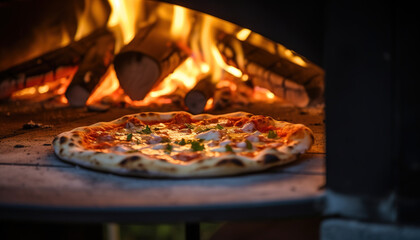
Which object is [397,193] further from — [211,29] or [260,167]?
[211,29]

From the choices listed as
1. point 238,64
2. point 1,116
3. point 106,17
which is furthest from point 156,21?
point 1,116

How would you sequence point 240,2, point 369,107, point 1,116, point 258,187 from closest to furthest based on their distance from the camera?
point 369,107 → point 258,187 → point 240,2 → point 1,116

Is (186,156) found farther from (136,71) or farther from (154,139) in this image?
(136,71)

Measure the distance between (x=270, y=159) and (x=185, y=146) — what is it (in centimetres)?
47

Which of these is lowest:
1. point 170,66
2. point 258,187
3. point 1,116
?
point 258,187

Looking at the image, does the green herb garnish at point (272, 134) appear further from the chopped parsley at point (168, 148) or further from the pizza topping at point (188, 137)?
the chopped parsley at point (168, 148)

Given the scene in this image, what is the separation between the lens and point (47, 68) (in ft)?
13.2

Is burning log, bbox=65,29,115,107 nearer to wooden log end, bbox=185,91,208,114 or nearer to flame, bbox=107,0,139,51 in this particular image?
flame, bbox=107,0,139,51

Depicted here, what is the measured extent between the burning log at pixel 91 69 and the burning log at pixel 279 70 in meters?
0.98

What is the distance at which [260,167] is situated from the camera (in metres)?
1.95

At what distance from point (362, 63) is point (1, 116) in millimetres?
3113

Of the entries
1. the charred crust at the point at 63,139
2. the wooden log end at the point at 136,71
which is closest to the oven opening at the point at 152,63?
the wooden log end at the point at 136,71

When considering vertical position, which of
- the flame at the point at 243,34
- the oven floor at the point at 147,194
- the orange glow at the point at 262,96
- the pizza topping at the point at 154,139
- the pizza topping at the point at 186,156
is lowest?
the oven floor at the point at 147,194

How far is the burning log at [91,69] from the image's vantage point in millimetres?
3867
